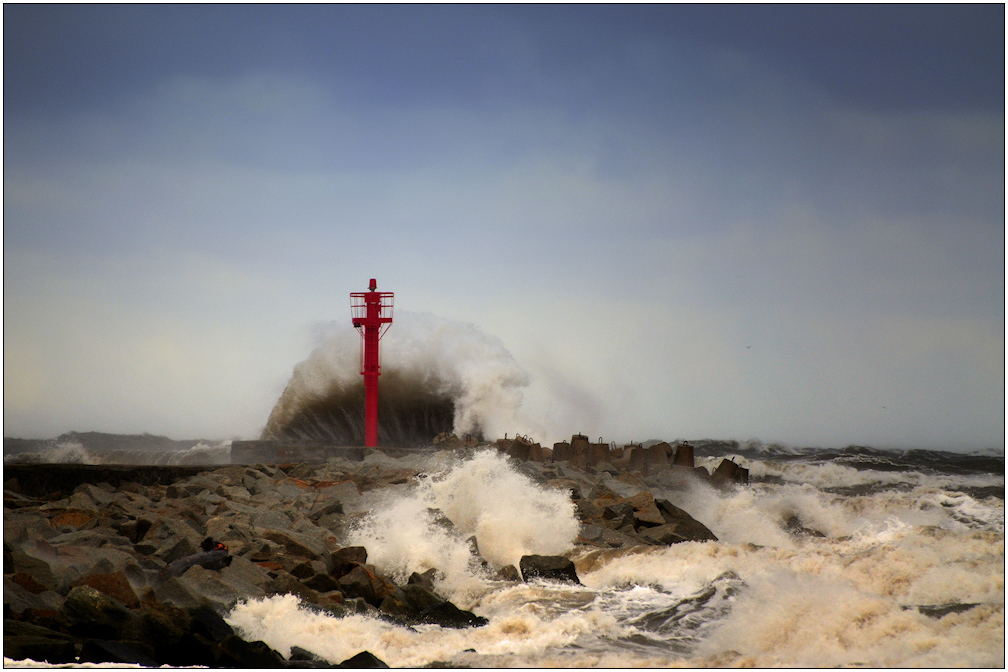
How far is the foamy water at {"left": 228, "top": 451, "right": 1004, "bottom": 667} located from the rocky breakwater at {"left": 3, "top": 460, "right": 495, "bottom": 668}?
20 centimetres

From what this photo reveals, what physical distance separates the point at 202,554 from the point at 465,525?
202cm

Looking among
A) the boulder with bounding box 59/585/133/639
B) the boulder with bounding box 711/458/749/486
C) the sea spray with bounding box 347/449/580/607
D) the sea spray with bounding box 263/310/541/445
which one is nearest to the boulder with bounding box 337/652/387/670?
the boulder with bounding box 59/585/133/639

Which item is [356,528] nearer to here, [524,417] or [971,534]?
[971,534]

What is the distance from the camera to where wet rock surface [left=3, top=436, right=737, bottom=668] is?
123 inches

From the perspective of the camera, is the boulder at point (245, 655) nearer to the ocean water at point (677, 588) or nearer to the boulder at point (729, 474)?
the ocean water at point (677, 588)

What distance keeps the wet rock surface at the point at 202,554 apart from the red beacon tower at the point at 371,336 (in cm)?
268

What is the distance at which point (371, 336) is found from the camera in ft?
35.5

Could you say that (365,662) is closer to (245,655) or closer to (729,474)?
(245,655)

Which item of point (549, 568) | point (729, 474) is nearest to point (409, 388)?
point (729, 474)

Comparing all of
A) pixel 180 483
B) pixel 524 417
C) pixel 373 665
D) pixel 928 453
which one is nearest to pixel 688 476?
pixel 928 453

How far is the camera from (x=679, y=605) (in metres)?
4.08

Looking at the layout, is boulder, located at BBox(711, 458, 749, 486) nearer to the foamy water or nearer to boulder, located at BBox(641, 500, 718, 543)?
the foamy water

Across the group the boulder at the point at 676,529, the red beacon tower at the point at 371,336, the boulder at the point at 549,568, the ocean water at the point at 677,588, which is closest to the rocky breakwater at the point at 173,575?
the ocean water at the point at 677,588

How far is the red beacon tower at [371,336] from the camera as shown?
1070 centimetres
